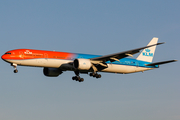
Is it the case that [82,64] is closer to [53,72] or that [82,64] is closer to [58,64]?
[58,64]

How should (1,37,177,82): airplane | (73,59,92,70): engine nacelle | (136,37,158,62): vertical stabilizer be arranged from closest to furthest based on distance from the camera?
(1,37,177,82): airplane → (73,59,92,70): engine nacelle → (136,37,158,62): vertical stabilizer

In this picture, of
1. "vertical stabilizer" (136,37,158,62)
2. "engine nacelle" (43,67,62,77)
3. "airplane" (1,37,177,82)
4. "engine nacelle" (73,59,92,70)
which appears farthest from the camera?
"vertical stabilizer" (136,37,158,62)

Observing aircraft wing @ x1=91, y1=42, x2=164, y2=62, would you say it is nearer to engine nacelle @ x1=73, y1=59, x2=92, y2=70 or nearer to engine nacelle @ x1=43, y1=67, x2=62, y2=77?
engine nacelle @ x1=73, y1=59, x2=92, y2=70

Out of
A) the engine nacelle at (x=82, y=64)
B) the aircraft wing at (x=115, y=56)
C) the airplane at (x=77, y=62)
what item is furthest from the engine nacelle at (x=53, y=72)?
the aircraft wing at (x=115, y=56)

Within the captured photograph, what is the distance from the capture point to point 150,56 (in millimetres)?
63156

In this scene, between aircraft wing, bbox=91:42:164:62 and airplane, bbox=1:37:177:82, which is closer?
airplane, bbox=1:37:177:82

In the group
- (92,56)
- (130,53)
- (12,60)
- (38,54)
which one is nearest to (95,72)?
(92,56)

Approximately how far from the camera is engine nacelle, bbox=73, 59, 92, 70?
50228 millimetres

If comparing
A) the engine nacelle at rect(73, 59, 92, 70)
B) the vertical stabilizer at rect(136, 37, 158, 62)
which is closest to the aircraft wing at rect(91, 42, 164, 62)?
the engine nacelle at rect(73, 59, 92, 70)

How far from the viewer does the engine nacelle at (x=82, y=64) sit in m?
50.2

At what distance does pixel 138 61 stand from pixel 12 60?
78.6 ft

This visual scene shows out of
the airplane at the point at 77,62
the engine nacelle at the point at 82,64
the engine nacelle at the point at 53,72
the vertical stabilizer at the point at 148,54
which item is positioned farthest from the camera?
the vertical stabilizer at the point at 148,54

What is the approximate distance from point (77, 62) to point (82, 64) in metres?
0.87

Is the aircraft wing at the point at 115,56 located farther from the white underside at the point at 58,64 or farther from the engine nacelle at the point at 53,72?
the engine nacelle at the point at 53,72
